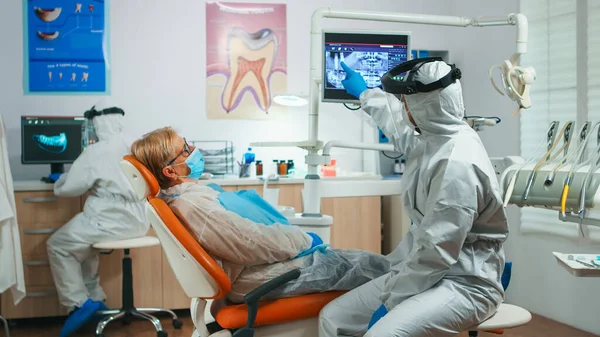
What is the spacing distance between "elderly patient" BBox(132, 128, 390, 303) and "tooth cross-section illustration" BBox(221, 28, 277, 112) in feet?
7.38

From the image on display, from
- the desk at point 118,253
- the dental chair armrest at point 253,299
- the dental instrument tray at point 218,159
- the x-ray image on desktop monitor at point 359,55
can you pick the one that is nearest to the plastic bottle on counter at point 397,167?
the desk at point 118,253

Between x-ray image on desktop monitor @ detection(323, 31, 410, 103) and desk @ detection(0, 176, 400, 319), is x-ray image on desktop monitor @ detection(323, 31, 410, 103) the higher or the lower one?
the higher one

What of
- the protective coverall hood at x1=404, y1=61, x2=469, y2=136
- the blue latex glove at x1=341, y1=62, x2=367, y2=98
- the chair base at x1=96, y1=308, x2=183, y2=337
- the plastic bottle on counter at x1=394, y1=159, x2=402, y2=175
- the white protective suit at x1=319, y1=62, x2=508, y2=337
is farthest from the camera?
the plastic bottle on counter at x1=394, y1=159, x2=402, y2=175

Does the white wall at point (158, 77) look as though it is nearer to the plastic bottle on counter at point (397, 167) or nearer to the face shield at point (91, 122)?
the face shield at point (91, 122)

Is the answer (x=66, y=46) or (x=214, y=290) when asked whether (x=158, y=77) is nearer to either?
(x=66, y=46)

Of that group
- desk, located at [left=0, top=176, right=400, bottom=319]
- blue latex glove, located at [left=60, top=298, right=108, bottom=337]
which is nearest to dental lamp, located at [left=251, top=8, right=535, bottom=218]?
desk, located at [left=0, top=176, right=400, bottom=319]

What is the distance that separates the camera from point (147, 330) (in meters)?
3.72

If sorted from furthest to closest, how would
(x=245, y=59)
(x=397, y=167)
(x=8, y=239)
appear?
(x=397, y=167) < (x=245, y=59) < (x=8, y=239)

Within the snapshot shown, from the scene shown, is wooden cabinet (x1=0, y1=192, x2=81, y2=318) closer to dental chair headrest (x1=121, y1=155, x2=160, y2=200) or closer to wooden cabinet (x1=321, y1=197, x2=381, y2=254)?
wooden cabinet (x1=321, y1=197, x2=381, y2=254)

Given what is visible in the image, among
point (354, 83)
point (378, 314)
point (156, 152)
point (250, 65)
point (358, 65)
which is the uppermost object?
point (250, 65)

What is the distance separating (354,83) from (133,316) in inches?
89.9

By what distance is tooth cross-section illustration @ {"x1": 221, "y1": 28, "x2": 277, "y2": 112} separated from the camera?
452cm

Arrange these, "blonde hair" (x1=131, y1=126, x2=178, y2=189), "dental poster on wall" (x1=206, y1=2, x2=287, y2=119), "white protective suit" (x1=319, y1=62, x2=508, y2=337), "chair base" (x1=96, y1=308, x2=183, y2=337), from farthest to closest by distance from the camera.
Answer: "dental poster on wall" (x1=206, y1=2, x2=287, y2=119) → "chair base" (x1=96, y1=308, x2=183, y2=337) → "blonde hair" (x1=131, y1=126, x2=178, y2=189) → "white protective suit" (x1=319, y1=62, x2=508, y2=337)

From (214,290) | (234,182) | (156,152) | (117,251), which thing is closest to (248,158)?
(234,182)
